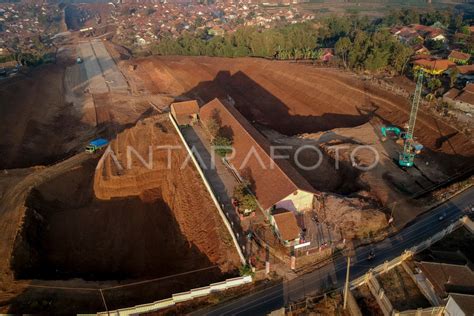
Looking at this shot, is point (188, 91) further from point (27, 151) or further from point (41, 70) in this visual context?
point (41, 70)

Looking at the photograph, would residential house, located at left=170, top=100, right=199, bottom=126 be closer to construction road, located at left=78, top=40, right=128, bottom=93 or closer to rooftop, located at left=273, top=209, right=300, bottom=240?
rooftop, located at left=273, top=209, right=300, bottom=240

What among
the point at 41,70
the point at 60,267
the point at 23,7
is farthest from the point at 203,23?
the point at 60,267

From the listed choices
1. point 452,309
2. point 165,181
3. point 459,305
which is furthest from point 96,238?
point 459,305

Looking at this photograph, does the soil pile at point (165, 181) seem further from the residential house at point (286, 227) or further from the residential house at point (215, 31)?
the residential house at point (215, 31)

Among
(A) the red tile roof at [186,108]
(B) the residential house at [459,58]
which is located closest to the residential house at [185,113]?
(A) the red tile roof at [186,108]

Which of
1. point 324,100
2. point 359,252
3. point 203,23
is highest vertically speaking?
point 359,252

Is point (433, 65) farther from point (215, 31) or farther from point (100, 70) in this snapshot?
point (215, 31)
